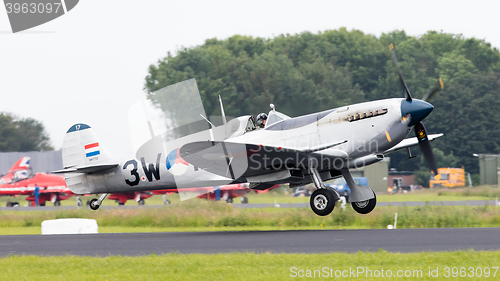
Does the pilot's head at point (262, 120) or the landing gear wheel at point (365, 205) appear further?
the pilot's head at point (262, 120)

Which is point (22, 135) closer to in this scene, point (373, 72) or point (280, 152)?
point (373, 72)

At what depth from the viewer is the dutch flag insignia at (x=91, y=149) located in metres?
19.4

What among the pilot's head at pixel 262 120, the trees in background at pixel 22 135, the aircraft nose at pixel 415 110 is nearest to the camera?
the aircraft nose at pixel 415 110

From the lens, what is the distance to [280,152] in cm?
1572

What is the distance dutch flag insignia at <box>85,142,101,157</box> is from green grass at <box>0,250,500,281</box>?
4.77 meters

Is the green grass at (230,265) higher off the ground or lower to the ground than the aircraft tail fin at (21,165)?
lower

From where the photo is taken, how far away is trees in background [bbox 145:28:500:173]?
53969 millimetres

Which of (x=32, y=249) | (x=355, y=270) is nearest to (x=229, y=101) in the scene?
(x=32, y=249)

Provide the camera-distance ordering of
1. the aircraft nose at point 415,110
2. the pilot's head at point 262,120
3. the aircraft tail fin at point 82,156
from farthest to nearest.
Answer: the aircraft tail fin at point 82,156 → the pilot's head at point 262,120 → the aircraft nose at point 415,110

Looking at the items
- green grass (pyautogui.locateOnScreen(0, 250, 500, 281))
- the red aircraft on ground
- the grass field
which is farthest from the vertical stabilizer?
the red aircraft on ground

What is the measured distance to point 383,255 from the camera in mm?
14680

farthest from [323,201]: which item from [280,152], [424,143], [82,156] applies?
[82,156]

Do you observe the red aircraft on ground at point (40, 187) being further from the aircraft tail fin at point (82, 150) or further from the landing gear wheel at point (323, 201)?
the landing gear wheel at point (323, 201)

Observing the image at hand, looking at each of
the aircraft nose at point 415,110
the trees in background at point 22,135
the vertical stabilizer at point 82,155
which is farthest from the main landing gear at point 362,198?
the trees in background at point 22,135
